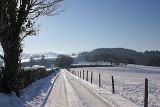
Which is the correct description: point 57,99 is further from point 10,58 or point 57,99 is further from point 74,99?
point 10,58

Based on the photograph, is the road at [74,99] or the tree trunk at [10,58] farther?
the tree trunk at [10,58]

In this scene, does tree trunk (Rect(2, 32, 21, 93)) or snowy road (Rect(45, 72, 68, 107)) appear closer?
snowy road (Rect(45, 72, 68, 107))

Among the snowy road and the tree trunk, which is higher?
the tree trunk

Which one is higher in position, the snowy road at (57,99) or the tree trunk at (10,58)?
the tree trunk at (10,58)

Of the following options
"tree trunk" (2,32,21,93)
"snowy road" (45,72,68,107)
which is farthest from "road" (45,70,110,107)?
"tree trunk" (2,32,21,93)

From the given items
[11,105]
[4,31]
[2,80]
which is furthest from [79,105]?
[4,31]

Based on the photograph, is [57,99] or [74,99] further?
[57,99]

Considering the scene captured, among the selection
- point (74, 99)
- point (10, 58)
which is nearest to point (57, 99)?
point (74, 99)

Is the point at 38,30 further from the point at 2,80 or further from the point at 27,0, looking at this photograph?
the point at 2,80

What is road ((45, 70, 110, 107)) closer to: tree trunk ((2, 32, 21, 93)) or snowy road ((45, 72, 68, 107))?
snowy road ((45, 72, 68, 107))

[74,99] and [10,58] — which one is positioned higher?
[10,58]

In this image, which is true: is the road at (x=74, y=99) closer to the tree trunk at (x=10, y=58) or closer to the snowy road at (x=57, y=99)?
the snowy road at (x=57, y=99)

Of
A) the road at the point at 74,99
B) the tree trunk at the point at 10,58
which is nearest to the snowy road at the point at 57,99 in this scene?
the road at the point at 74,99

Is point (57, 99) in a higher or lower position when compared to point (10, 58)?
lower
